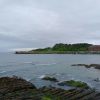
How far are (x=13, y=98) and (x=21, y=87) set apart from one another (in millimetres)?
6922

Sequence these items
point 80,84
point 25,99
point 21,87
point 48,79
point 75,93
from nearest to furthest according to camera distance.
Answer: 1. point 25,99
2. point 75,93
3. point 21,87
4. point 80,84
5. point 48,79

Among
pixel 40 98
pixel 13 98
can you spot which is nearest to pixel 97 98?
pixel 40 98

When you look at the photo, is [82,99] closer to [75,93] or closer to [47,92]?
[75,93]

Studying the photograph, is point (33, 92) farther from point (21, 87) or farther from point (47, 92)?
point (21, 87)

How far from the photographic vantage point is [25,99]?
82.6ft

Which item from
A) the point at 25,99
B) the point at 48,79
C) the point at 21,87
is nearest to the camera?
the point at 25,99

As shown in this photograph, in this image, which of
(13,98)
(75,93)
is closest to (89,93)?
(75,93)

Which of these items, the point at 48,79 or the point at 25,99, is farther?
the point at 48,79

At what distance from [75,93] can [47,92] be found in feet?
9.46

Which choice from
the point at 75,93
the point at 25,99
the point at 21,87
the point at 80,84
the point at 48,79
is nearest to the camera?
the point at 25,99

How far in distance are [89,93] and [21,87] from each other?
311 inches

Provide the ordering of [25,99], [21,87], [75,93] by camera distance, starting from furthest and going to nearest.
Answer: [21,87]
[75,93]
[25,99]

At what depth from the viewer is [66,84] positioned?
41.7 m

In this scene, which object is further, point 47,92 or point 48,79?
point 48,79
